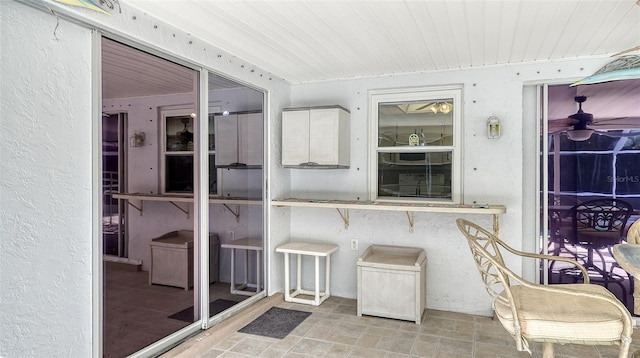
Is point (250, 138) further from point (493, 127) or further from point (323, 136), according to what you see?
point (493, 127)

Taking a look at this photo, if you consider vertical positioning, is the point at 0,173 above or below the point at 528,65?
below

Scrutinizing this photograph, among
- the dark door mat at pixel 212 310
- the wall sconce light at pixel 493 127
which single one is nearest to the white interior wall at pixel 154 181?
the dark door mat at pixel 212 310

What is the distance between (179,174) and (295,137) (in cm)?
118

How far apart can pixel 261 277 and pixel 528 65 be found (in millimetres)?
3015

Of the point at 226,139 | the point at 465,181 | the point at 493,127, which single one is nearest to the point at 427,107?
the point at 493,127

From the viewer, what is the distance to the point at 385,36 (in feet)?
8.94

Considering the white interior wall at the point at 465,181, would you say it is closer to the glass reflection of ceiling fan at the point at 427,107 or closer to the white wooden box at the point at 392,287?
the glass reflection of ceiling fan at the point at 427,107

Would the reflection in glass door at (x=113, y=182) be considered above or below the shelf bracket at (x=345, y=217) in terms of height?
above

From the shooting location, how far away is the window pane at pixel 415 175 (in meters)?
3.66

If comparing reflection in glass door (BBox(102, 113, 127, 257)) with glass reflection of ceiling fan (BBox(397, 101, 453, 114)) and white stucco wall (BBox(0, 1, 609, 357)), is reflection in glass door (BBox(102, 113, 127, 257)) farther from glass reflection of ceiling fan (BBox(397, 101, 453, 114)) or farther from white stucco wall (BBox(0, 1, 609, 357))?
glass reflection of ceiling fan (BBox(397, 101, 453, 114))

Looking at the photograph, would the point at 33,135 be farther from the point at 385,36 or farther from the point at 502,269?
the point at 502,269

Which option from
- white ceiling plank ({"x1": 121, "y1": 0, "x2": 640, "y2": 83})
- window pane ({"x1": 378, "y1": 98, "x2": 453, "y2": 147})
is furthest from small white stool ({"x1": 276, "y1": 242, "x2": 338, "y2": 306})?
white ceiling plank ({"x1": 121, "y1": 0, "x2": 640, "y2": 83})

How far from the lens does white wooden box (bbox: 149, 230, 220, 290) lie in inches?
114

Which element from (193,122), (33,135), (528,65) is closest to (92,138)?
(33,135)
